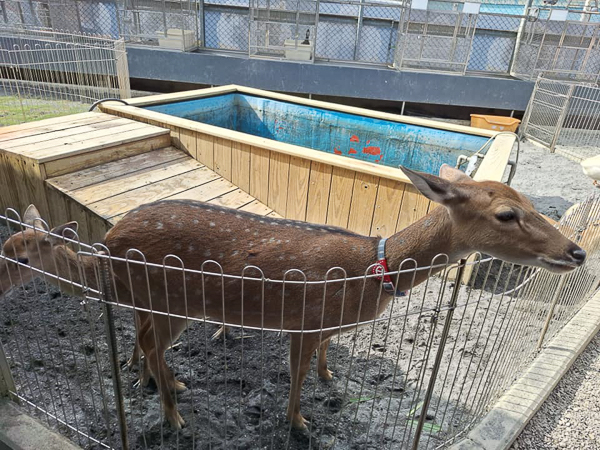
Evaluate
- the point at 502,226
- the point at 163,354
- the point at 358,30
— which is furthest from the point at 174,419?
the point at 358,30

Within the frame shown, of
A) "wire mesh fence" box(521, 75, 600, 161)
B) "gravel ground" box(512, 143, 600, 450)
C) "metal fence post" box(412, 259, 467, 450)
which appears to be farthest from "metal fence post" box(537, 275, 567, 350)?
"wire mesh fence" box(521, 75, 600, 161)

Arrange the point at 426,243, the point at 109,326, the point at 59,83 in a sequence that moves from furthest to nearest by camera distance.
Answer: the point at 59,83 < the point at 426,243 < the point at 109,326

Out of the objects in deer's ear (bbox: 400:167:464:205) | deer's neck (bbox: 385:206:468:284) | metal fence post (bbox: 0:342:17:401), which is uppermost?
deer's ear (bbox: 400:167:464:205)

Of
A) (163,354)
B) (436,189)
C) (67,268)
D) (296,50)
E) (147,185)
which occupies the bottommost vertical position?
(163,354)

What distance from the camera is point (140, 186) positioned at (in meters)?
4.92

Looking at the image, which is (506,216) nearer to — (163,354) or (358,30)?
(163,354)

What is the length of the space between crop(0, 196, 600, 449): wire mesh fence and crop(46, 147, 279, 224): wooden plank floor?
3.13 ft

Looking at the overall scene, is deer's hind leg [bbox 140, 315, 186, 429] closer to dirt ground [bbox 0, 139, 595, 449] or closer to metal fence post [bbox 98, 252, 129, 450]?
dirt ground [bbox 0, 139, 595, 449]

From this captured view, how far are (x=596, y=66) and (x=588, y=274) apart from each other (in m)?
10.1

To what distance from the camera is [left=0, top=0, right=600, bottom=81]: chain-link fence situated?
11.3 m

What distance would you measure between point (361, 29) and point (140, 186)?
30.0 ft

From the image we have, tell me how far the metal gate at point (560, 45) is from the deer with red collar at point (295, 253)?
11.1m

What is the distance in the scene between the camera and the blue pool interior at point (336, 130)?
672 centimetres

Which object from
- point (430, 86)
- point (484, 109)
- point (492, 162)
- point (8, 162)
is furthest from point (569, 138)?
point (8, 162)
